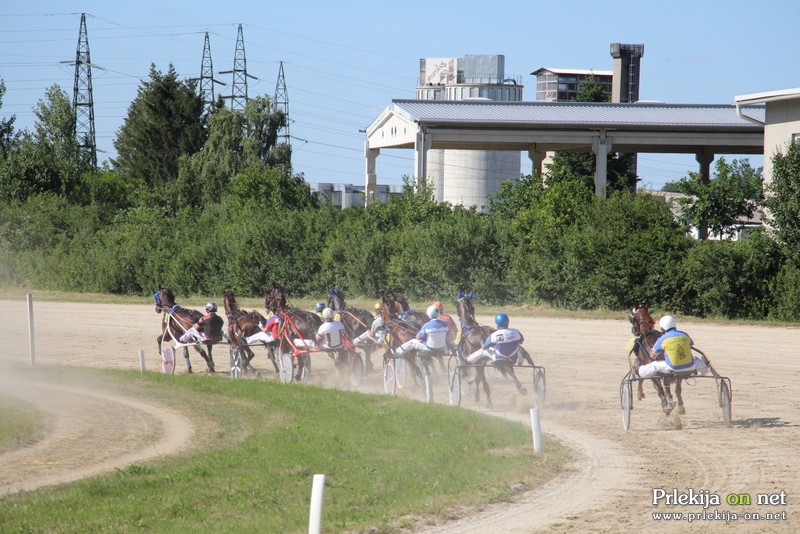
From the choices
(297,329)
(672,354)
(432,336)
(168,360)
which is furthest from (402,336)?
(168,360)

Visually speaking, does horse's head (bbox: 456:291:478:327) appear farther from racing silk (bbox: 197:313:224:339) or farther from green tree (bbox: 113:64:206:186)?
green tree (bbox: 113:64:206:186)

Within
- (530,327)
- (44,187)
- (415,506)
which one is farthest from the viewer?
(44,187)

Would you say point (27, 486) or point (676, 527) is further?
point (27, 486)

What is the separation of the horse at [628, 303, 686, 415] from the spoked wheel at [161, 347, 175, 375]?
1040 centimetres

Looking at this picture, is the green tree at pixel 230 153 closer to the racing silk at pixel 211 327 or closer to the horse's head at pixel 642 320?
the racing silk at pixel 211 327

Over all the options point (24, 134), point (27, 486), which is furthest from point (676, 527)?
point (24, 134)

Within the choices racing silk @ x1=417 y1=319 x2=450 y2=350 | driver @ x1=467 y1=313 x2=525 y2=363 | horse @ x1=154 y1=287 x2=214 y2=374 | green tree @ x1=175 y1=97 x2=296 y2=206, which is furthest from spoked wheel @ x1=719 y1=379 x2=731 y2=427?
green tree @ x1=175 y1=97 x2=296 y2=206

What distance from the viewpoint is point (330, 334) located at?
20312 millimetres

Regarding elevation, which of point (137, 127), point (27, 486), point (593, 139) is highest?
point (137, 127)

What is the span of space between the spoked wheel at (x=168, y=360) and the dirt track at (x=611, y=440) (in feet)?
4.27

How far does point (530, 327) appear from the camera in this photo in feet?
104

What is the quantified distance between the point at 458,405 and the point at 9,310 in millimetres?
28347

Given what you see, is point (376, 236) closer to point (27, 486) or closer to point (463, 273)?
point (463, 273)

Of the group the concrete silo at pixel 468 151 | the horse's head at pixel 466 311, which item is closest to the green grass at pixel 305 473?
the horse's head at pixel 466 311
